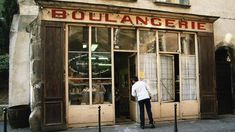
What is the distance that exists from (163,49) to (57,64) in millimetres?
4445

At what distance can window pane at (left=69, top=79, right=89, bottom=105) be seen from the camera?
38.4 ft

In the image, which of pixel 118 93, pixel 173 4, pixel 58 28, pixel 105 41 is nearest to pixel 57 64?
pixel 58 28

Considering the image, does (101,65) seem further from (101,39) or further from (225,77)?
(225,77)

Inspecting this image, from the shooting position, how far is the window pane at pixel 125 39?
12578 millimetres

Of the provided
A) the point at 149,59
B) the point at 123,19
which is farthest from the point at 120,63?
the point at 123,19

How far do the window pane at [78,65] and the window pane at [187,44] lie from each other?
4.29 m

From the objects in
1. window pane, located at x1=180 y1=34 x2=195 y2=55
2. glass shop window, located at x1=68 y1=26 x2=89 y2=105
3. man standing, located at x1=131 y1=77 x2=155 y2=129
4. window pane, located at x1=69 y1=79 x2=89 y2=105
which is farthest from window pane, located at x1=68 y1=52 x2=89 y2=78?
window pane, located at x1=180 y1=34 x2=195 y2=55

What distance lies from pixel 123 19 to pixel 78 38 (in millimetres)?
1892

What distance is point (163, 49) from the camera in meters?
13.4

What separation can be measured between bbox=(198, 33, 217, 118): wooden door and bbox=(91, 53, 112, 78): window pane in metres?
4.11

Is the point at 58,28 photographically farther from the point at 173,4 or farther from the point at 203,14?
the point at 203,14

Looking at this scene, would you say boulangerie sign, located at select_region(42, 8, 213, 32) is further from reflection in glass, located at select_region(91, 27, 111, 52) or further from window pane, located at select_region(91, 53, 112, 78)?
window pane, located at select_region(91, 53, 112, 78)

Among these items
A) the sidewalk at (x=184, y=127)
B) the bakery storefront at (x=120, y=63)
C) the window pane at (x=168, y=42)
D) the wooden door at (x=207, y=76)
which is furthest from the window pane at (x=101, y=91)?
the wooden door at (x=207, y=76)

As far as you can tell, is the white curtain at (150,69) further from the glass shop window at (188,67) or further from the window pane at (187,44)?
the window pane at (187,44)
